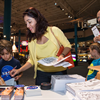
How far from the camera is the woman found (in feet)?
3.93

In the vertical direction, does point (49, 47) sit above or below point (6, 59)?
above

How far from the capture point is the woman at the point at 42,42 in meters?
1.20

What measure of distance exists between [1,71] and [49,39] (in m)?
0.98

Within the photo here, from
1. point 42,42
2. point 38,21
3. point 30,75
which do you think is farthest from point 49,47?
point 30,75

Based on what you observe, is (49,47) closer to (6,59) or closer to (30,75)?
(6,59)

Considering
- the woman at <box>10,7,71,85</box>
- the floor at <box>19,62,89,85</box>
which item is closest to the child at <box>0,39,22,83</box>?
the woman at <box>10,7,71,85</box>

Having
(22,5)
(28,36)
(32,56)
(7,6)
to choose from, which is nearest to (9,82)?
(32,56)

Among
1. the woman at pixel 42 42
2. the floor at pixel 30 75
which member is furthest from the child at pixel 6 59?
the floor at pixel 30 75

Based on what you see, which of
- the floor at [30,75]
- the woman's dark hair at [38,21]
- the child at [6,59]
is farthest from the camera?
the floor at [30,75]

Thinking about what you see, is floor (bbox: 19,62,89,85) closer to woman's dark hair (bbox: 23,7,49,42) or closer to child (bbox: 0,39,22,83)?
child (bbox: 0,39,22,83)

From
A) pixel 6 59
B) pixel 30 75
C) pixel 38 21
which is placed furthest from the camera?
pixel 30 75

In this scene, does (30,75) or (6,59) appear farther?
(30,75)

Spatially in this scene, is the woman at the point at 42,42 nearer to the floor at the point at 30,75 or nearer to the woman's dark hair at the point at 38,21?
the woman's dark hair at the point at 38,21

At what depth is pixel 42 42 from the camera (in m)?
1.26
